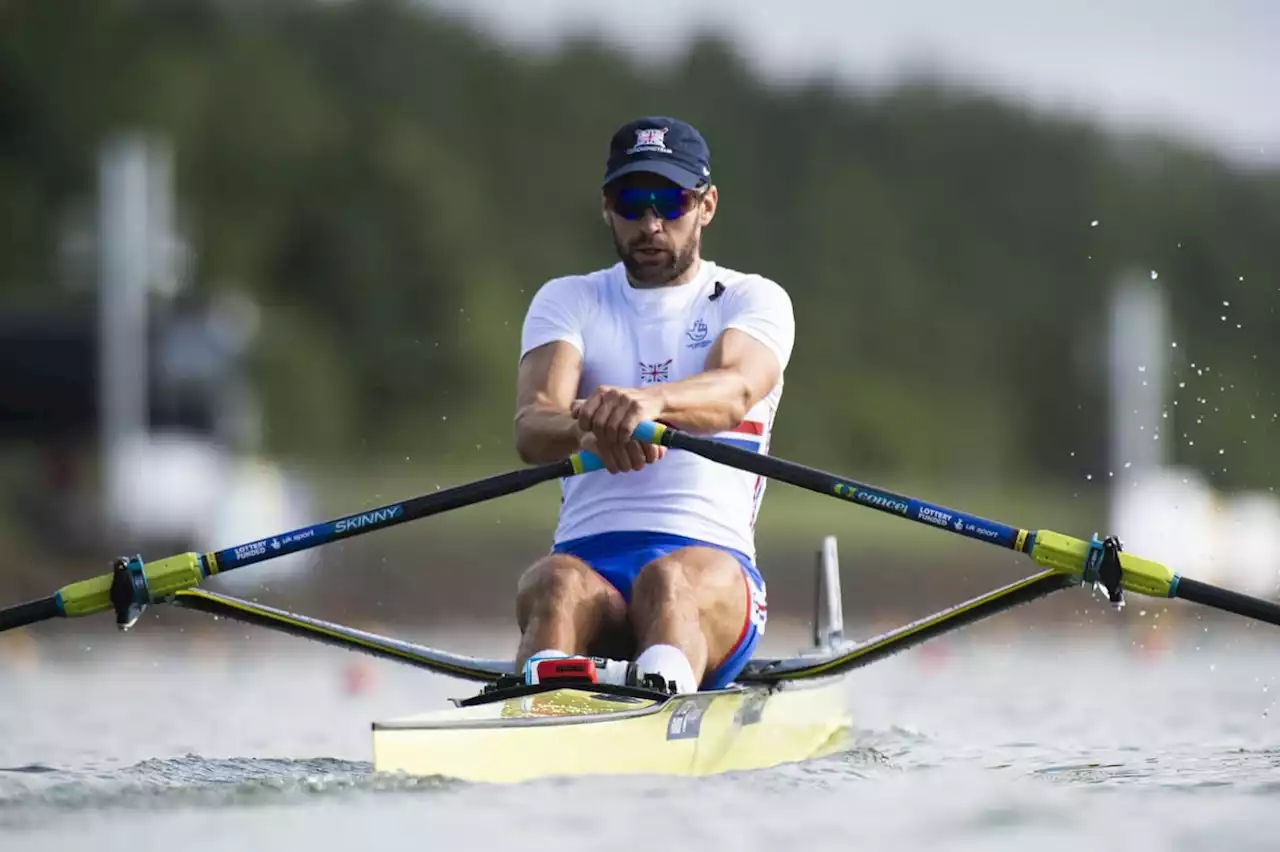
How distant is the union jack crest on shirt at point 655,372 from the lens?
23.8 feet

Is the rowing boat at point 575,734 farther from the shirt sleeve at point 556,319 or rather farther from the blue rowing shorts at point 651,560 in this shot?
the shirt sleeve at point 556,319

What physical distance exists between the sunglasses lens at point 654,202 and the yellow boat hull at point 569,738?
5.46 feet

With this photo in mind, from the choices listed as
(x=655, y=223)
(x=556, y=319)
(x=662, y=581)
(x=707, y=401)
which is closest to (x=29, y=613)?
(x=556, y=319)

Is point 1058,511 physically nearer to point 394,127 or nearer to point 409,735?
point 394,127

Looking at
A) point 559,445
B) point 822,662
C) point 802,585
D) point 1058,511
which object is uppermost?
point 1058,511

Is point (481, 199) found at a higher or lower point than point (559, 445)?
higher

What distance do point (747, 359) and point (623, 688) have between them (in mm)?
1362

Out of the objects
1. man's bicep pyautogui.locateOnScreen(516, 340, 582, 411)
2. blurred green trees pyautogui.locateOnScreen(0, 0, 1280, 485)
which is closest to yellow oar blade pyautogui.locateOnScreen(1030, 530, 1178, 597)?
man's bicep pyautogui.locateOnScreen(516, 340, 582, 411)

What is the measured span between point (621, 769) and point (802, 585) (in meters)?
16.5

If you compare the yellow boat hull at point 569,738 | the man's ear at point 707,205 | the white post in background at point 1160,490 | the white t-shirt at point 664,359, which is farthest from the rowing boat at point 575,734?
the white post in background at point 1160,490

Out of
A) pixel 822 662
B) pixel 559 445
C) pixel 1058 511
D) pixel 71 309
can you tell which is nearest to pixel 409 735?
pixel 559 445

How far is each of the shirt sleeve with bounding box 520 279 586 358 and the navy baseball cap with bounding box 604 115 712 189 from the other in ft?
1.48

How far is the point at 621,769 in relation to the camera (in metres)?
6.03

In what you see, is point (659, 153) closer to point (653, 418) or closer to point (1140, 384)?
point (653, 418)
